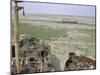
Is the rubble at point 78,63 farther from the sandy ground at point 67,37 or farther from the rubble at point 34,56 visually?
the rubble at point 34,56

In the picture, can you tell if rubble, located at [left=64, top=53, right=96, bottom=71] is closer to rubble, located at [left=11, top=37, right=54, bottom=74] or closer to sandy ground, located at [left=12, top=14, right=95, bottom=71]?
sandy ground, located at [left=12, top=14, right=95, bottom=71]

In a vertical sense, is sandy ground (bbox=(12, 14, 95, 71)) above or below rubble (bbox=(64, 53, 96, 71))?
above

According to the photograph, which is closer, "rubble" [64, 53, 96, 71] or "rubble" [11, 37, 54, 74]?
"rubble" [11, 37, 54, 74]

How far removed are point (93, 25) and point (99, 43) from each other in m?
0.26

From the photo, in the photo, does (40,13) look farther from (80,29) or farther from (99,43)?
(99,43)

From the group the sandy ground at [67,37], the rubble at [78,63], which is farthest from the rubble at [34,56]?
the rubble at [78,63]

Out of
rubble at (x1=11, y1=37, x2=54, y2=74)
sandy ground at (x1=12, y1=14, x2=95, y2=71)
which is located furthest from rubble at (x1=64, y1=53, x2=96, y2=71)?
rubble at (x1=11, y1=37, x2=54, y2=74)

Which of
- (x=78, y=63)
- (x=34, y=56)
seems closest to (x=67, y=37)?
(x=78, y=63)

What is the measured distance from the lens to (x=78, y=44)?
248cm

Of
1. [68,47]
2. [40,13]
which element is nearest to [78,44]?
[68,47]

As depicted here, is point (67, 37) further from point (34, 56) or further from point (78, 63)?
point (34, 56)

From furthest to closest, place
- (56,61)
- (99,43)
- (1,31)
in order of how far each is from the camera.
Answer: (99,43)
(56,61)
(1,31)

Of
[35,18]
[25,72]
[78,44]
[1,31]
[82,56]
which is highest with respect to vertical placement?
[35,18]

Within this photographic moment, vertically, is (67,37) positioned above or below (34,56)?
above
